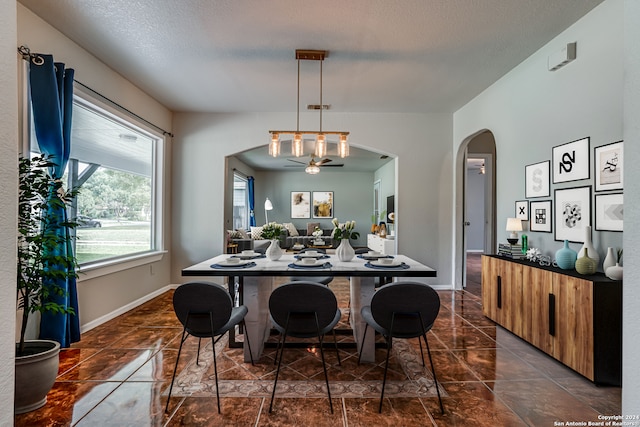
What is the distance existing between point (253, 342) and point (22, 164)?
2054 millimetres

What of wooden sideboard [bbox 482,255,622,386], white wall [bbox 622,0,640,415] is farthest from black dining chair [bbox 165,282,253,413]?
wooden sideboard [bbox 482,255,622,386]

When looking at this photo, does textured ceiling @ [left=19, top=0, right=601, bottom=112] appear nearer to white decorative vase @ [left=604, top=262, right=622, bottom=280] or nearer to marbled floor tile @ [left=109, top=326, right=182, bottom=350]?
white decorative vase @ [left=604, top=262, right=622, bottom=280]

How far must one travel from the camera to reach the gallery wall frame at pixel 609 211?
7.93 feet

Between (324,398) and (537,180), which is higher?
(537,180)

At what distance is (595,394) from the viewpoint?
2209mm

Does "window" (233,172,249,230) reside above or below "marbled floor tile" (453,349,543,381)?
above

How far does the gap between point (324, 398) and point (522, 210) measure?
9.56ft

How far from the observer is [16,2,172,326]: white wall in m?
2.79

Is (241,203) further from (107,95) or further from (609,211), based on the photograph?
(609,211)

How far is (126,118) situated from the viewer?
13.2ft

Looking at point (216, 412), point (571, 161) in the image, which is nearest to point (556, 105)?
point (571, 161)

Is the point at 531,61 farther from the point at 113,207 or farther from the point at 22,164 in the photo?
the point at 113,207

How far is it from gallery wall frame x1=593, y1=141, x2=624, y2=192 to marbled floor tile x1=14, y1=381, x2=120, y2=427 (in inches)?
153

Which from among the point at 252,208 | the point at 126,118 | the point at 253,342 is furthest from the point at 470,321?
the point at 252,208
